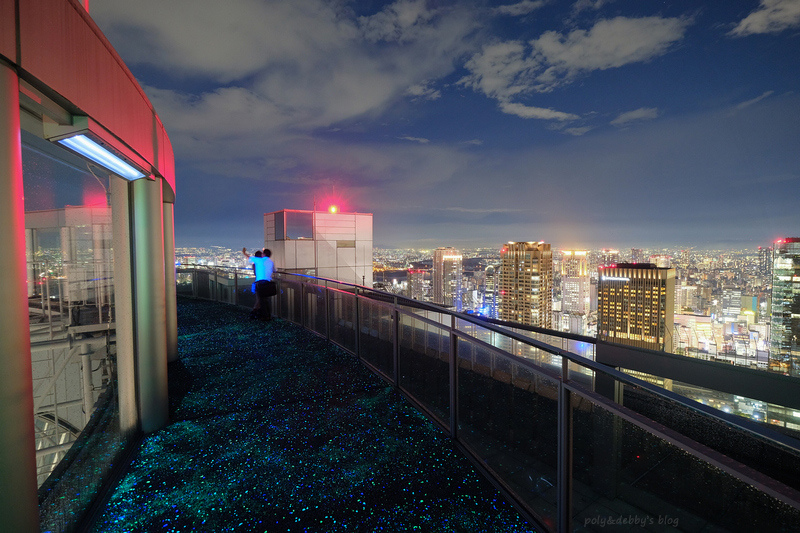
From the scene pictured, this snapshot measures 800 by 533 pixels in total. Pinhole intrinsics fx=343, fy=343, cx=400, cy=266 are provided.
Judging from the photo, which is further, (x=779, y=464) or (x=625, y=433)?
(x=779, y=464)

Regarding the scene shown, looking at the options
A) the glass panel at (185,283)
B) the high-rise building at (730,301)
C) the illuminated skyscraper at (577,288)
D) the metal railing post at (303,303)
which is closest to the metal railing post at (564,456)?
the metal railing post at (303,303)

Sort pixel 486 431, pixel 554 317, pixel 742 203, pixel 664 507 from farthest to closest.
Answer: pixel 742 203 → pixel 554 317 → pixel 486 431 → pixel 664 507

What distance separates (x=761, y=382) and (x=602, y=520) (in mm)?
2180

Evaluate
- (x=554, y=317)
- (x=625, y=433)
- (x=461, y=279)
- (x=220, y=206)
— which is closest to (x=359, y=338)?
(x=625, y=433)

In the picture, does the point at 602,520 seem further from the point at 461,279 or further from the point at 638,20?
the point at 638,20

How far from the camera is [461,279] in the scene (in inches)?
1348

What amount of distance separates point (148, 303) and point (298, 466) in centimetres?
239

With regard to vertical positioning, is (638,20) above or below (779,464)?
above

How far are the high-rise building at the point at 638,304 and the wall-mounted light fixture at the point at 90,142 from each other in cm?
468

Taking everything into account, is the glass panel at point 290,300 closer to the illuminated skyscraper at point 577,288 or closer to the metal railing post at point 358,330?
the metal railing post at point 358,330

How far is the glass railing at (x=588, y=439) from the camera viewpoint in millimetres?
1513

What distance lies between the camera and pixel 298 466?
10.6 feet

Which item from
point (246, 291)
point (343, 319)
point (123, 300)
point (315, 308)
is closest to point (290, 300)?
point (315, 308)

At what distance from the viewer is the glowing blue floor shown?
261 cm
